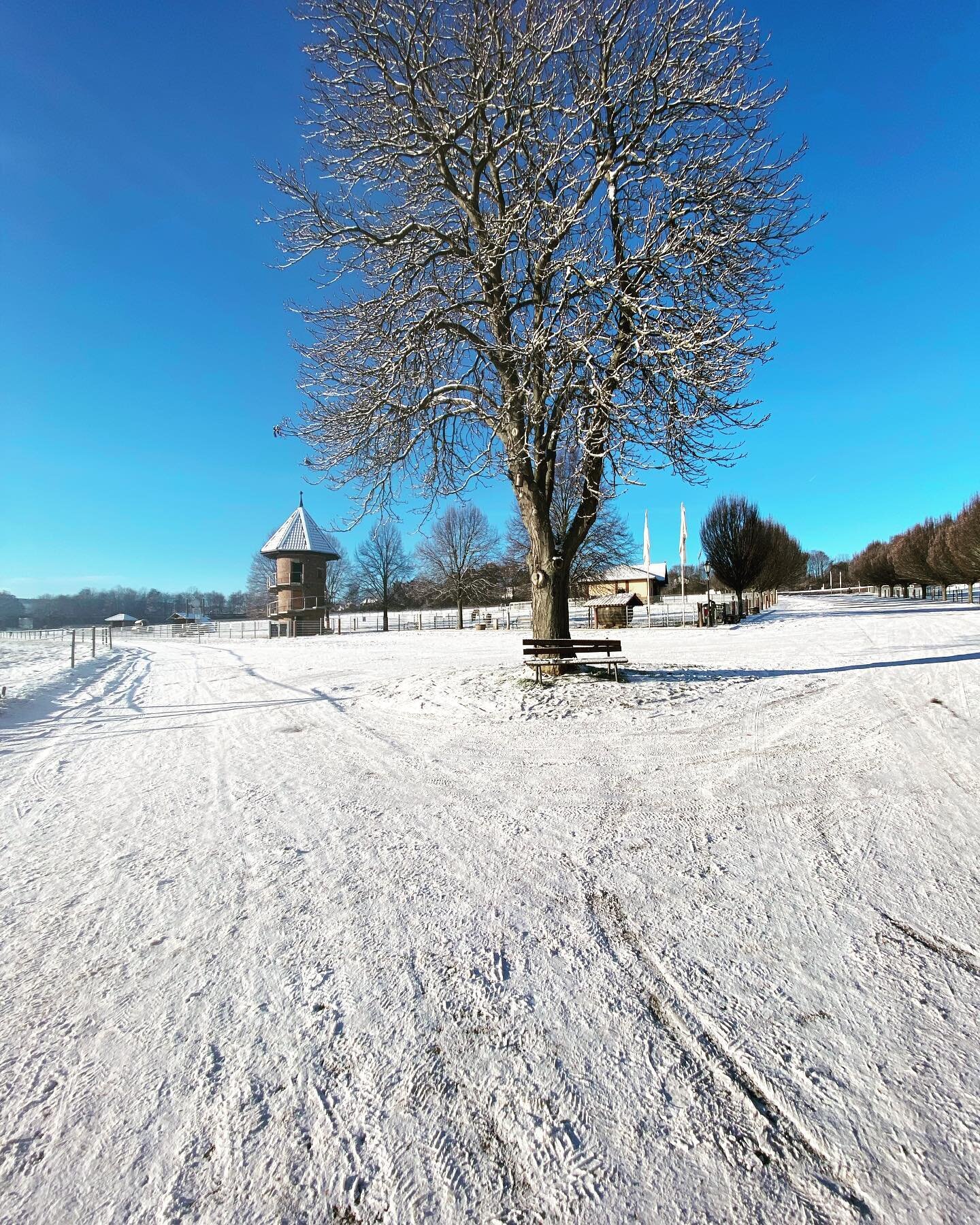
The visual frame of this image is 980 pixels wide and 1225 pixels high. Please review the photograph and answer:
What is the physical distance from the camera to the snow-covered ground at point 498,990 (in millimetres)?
1522

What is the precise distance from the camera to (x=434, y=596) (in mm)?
47062

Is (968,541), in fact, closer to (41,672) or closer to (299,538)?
(299,538)

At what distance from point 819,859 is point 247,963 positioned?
312 cm

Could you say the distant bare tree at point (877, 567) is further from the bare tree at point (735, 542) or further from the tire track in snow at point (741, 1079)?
the tire track in snow at point (741, 1079)

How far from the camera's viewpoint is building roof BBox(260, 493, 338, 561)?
136 ft

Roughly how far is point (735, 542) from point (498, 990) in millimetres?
35994

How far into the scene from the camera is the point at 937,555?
45094mm

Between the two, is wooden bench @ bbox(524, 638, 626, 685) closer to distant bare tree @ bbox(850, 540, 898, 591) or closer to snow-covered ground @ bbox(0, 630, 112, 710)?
snow-covered ground @ bbox(0, 630, 112, 710)

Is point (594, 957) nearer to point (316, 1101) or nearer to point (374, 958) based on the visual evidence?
point (374, 958)

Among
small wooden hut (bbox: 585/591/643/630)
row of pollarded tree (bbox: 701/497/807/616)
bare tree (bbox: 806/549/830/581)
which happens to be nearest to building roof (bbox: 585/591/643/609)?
small wooden hut (bbox: 585/591/643/630)

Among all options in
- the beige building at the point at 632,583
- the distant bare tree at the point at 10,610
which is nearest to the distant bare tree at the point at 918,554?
the beige building at the point at 632,583

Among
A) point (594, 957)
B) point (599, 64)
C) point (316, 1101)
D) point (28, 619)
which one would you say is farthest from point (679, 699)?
point (28, 619)

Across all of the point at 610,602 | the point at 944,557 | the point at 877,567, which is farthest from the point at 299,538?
the point at 877,567

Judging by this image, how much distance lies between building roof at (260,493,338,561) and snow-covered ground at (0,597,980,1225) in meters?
38.0
